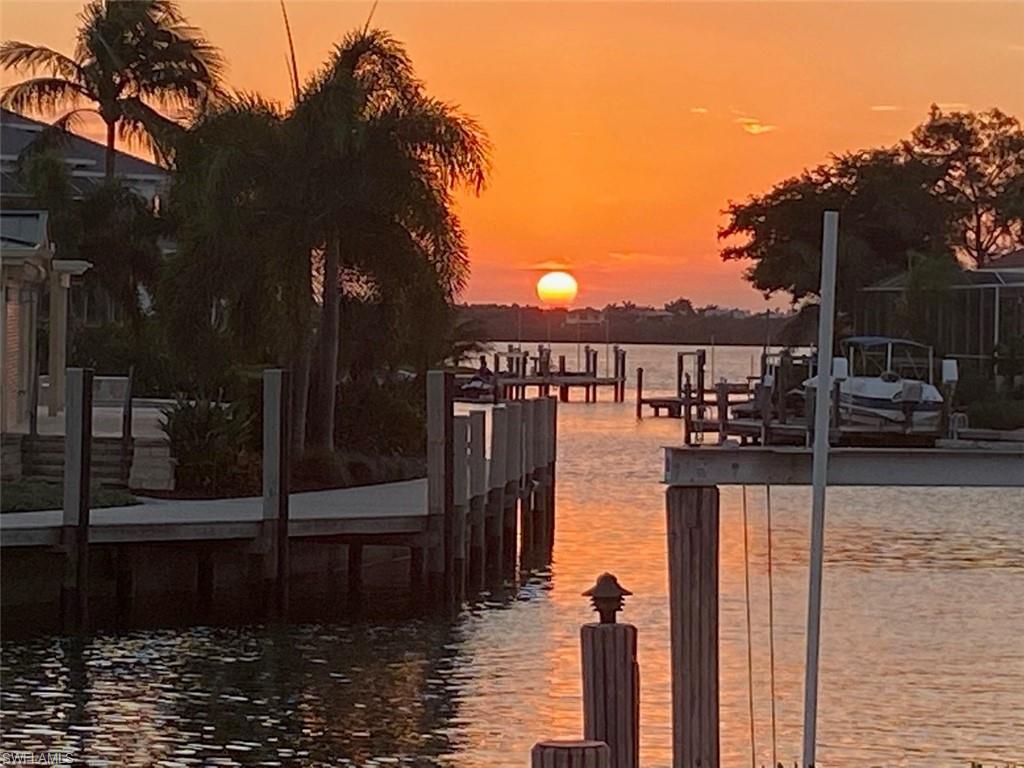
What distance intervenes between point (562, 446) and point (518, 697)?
44524mm

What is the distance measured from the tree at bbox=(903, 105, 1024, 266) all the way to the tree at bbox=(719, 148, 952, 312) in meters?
1.99

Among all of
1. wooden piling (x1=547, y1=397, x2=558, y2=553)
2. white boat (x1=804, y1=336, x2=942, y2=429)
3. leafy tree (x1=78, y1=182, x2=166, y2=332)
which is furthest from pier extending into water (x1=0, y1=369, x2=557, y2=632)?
white boat (x1=804, y1=336, x2=942, y2=429)

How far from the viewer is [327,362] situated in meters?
32.2

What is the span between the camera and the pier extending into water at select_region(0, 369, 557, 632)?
73.0ft

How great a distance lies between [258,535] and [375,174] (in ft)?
29.8

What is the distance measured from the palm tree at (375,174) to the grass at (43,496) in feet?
19.6

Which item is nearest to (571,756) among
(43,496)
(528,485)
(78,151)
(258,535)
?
(258,535)

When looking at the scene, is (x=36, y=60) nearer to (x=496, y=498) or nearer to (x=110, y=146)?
(x=110, y=146)

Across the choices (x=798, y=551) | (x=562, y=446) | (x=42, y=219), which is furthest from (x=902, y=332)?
(x=42, y=219)

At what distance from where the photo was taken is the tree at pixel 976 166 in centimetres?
8394

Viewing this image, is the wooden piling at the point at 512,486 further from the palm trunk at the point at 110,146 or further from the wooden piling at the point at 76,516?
the palm trunk at the point at 110,146

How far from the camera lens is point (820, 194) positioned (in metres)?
81.6

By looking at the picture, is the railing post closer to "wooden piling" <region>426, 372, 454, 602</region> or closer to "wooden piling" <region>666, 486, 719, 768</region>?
"wooden piling" <region>666, 486, 719, 768</region>

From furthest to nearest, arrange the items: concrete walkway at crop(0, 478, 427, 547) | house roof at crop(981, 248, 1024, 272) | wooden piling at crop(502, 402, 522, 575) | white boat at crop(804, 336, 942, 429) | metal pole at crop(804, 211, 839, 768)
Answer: house roof at crop(981, 248, 1024, 272) < white boat at crop(804, 336, 942, 429) < wooden piling at crop(502, 402, 522, 575) < concrete walkway at crop(0, 478, 427, 547) < metal pole at crop(804, 211, 839, 768)
